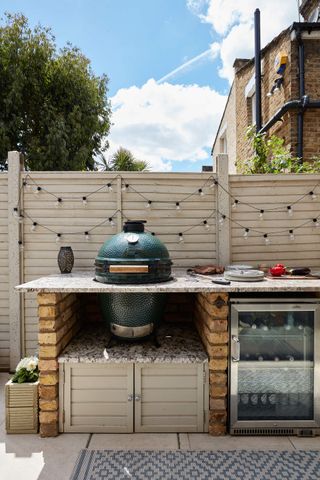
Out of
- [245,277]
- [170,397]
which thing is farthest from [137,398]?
[245,277]

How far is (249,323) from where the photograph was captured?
2752 millimetres

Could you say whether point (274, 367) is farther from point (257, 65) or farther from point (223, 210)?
point (257, 65)

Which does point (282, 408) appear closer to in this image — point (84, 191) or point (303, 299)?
point (303, 299)

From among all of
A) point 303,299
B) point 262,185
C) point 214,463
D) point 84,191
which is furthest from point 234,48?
point 214,463

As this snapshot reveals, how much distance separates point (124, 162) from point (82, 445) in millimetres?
11246

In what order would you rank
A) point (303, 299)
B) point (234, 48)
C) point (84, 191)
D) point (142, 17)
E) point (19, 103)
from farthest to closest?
point (19, 103) < point (234, 48) < point (142, 17) < point (84, 191) < point (303, 299)

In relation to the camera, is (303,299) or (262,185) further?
(262,185)

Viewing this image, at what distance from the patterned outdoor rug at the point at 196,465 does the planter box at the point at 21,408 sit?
0.60m

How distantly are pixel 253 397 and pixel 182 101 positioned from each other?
233 inches

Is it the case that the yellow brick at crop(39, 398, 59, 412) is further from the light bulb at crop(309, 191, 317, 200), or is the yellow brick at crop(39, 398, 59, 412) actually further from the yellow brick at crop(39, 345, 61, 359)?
the light bulb at crop(309, 191, 317, 200)

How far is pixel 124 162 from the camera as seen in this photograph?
496 inches

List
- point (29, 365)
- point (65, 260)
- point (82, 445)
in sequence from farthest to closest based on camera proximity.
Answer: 1. point (65, 260)
2. point (29, 365)
3. point (82, 445)

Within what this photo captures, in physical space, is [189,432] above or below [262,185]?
below

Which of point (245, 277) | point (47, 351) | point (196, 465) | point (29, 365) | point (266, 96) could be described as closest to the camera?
point (196, 465)
